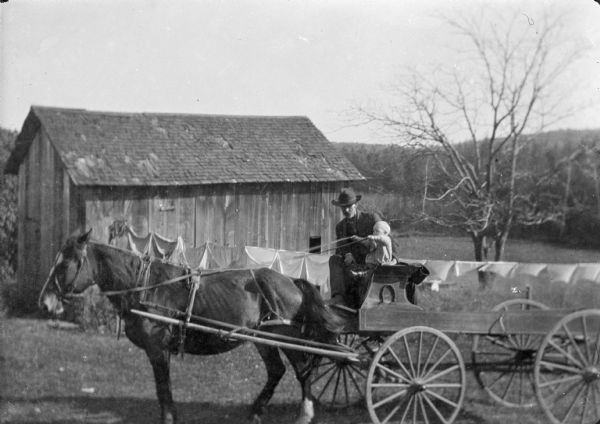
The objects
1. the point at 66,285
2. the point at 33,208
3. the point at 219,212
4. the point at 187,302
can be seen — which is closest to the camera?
the point at 66,285

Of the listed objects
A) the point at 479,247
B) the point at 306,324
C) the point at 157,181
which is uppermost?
the point at 157,181

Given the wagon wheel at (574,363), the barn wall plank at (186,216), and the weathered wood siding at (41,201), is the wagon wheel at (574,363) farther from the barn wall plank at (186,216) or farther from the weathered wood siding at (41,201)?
the weathered wood siding at (41,201)

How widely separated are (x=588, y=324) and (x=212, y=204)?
20.7ft

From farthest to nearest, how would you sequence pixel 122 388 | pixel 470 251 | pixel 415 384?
pixel 470 251 < pixel 122 388 < pixel 415 384

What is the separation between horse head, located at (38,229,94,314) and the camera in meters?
5.93

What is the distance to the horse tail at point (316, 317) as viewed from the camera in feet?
21.2

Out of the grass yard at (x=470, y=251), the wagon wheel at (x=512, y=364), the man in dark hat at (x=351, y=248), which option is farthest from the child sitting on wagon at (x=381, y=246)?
the grass yard at (x=470, y=251)

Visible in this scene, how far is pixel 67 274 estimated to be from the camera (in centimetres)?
593

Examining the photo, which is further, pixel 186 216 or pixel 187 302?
pixel 186 216

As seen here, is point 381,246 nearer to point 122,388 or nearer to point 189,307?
point 189,307

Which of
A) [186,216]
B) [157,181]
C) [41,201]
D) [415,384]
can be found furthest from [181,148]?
[415,384]

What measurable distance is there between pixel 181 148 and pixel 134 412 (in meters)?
5.49

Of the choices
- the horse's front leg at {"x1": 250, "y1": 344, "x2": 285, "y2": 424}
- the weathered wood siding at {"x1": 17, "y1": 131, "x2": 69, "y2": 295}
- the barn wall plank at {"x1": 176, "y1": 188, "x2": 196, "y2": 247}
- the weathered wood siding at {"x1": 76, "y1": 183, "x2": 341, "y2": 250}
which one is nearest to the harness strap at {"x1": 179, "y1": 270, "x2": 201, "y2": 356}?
the horse's front leg at {"x1": 250, "y1": 344, "x2": 285, "y2": 424}

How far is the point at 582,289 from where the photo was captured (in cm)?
1084
